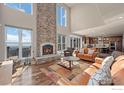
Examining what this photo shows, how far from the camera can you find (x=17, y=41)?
296cm

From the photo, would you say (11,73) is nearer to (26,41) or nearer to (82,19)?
(26,41)

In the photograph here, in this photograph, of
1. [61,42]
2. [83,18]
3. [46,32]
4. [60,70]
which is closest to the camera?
[83,18]

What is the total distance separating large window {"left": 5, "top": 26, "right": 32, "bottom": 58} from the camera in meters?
2.83

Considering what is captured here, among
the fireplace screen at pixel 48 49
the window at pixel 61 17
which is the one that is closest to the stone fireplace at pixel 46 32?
the fireplace screen at pixel 48 49

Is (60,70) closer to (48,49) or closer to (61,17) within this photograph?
(48,49)

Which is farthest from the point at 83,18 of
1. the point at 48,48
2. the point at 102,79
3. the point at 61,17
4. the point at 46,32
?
the point at 102,79

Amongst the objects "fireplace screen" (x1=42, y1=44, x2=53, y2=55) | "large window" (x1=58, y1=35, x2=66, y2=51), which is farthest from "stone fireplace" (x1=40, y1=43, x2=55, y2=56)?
"large window" (x1=58, y1=35, x2=66, y2=51)

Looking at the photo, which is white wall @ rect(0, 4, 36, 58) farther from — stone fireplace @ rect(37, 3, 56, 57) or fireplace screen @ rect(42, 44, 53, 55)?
fireplace screen @ rect(42, 44, 53, 55)

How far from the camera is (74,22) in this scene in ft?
11.4

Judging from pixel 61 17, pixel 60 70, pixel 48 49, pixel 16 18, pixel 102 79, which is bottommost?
pixel 60 70

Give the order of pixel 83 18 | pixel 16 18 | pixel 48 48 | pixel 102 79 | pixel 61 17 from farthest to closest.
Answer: pixel 48 48 → pixel 61 17 → pixel 83 18 → pixel 16 18 → pixel 102 79

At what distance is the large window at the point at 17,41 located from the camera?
2.83 meters

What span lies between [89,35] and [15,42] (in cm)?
184

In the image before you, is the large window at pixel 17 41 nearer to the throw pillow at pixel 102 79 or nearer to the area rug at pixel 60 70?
the area rug at pixel 60 70
